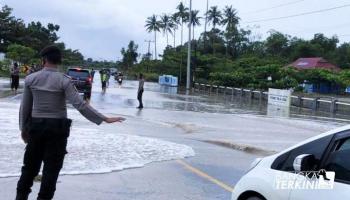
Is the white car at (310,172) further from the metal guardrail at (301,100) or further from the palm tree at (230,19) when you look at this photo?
the palm tree at (230,19)

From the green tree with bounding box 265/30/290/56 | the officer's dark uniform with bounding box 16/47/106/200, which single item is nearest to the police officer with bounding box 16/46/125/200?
the officer's dark uniform with bounding box 16/47/106/200

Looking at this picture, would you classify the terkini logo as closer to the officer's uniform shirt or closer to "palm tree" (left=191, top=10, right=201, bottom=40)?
the officer's uniform shirt

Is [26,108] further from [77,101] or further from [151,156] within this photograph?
[151,156]

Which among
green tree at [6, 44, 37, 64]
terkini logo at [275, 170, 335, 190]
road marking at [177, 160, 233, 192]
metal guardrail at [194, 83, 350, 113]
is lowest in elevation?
metal guardrail at [194, 83, 350, 113]

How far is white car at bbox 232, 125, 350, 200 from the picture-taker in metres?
4.68

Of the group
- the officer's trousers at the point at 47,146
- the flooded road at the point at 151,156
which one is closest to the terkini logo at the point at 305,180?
the officer's trousers at the point at 47,146

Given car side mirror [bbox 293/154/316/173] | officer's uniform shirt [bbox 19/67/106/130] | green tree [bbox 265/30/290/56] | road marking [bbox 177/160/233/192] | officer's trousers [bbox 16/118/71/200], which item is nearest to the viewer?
car side mirror [bbox 293/154/316/173]

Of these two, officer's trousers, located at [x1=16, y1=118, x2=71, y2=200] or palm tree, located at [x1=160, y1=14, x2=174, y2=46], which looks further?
palm tree, located at [x1=160, y1=14, x2=174, y2=46]

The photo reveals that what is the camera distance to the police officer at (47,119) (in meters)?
6.25

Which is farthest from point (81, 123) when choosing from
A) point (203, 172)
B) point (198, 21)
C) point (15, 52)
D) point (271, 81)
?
point (198, 21)

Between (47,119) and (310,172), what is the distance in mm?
2850

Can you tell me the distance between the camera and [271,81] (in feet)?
201

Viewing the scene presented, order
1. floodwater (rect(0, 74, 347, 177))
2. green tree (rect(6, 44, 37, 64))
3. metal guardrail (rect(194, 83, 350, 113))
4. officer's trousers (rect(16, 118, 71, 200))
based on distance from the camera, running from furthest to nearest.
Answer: green tree (rect(6, 44, 37, 64)), metal guardrail (rect(194, 83, 350, 113)), floodwater (rect(0, 74, 347, 177)), officer's trousers (rect(16, 118, 71, 200))

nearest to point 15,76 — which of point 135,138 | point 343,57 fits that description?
point 135,138
